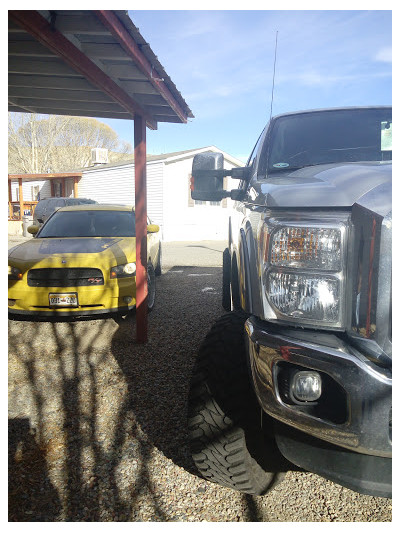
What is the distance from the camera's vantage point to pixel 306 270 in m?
1.48

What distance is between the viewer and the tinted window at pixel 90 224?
565 centimetres

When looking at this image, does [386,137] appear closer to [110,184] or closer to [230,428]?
[230,428]

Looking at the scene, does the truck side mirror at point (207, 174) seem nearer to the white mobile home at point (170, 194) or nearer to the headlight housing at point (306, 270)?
the headlight housing at point (306, 270)

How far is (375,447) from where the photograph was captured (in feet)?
4.28

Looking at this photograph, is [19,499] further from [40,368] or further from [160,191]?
[160,191]

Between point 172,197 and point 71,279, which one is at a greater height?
point 172,197

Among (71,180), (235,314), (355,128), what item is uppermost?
(71,180)

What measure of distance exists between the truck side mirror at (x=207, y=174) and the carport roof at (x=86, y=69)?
38.5 inches

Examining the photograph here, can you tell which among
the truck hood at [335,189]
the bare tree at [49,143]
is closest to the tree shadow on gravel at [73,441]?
the truck hood at [335,189]

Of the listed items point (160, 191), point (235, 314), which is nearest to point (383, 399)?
point (235, 314)

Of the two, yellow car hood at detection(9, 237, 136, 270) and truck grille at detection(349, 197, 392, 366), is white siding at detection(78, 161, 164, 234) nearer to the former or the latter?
yellow car hood at detection(9, 237, 136, 270)

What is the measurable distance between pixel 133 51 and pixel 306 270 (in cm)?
228

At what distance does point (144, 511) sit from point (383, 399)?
1.37 m

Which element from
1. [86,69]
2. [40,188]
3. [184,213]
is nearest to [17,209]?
[40,188]
